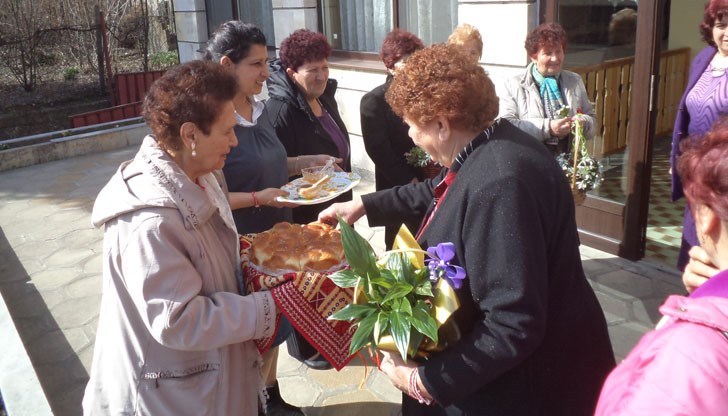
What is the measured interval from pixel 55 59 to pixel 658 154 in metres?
14.7

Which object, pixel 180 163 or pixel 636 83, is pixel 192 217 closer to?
pixel 180 163

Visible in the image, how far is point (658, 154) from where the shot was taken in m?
8.92

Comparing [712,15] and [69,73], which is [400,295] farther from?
[69,73]

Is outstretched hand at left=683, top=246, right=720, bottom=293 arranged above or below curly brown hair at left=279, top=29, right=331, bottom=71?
below

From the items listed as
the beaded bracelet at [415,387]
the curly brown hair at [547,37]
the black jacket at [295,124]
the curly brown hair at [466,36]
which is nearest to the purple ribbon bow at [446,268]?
the beaded bracelet at [415,387]

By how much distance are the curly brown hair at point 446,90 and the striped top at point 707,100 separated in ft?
7.47

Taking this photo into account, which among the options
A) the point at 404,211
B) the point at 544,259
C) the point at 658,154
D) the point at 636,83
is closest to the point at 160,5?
the point at 658,154

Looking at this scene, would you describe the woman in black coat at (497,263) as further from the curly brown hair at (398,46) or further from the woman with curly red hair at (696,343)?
the curly brown hair at (398,46)

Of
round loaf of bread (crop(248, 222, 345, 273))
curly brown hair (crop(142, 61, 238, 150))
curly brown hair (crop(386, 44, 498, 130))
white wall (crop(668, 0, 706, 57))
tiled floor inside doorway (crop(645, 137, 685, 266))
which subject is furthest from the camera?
white wall (crop(668, 0, 706, 57))

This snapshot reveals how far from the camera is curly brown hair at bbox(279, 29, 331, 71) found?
3783 millimetres

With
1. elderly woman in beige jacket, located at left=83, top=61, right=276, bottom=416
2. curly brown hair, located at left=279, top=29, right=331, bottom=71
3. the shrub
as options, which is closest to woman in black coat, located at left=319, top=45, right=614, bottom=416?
elderly woman in beige jacket, located at left=83, top=61, right=276, bottom=416

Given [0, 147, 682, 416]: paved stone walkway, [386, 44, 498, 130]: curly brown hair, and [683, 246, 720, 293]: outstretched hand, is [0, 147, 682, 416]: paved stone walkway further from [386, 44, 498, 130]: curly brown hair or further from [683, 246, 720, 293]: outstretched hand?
[683, 246, 720, 293]: outstretched hand

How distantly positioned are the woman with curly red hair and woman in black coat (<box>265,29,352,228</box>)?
2.75 m

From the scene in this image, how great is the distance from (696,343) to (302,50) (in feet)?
10.0
